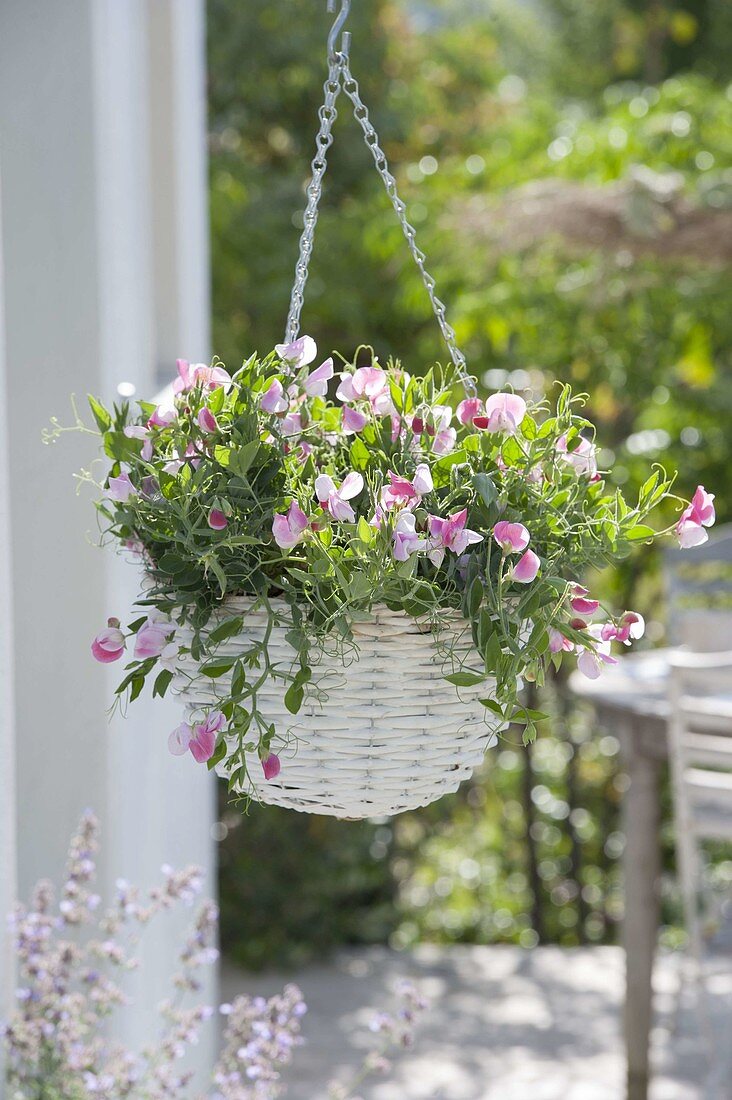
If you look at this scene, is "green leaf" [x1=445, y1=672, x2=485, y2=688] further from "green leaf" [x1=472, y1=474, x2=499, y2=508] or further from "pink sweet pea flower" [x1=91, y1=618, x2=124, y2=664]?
"pink sweet pea flower" [x1=91, y1=618, x2=124, y2=664]

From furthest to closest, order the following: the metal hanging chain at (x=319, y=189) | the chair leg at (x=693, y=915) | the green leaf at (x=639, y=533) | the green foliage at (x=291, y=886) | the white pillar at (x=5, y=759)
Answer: the green foliage at (x=291, y=886), the chair leg at (x=693, y=915), the white pillar at (x=5, y=759), the metal hanging chain at (x=319, y=189), the green leaf at (x=639, y=533)

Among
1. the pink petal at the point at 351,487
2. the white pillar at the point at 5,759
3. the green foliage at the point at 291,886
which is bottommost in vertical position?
the green foliage at the point at 291,886

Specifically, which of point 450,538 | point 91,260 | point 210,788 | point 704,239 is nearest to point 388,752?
point 450,538

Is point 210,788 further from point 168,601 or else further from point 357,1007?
point 168,601

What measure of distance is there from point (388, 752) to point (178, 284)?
6.32 feet

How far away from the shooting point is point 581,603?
965mm

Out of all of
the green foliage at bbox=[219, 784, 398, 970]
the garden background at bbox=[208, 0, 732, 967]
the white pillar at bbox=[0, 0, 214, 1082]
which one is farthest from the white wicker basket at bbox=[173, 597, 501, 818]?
the green foliage at bbox=[219, 784, 398, 970]

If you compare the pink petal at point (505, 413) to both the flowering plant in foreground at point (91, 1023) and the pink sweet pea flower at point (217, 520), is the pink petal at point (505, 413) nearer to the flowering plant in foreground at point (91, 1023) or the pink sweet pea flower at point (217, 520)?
the pink sweet pea flower at point (217, 520)

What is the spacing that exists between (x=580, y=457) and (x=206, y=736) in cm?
37

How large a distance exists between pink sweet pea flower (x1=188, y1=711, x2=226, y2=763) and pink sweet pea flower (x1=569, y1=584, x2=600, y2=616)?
0.93 feet

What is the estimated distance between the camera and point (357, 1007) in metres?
3.51

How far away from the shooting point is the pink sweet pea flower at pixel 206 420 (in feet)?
3.04

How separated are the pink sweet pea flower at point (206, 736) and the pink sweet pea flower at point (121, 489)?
176mm

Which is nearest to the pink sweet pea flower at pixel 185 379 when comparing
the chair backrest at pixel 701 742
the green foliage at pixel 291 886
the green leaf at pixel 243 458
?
the green leaf at pixel 243 458
